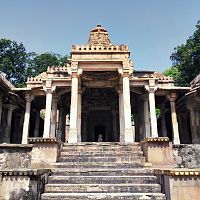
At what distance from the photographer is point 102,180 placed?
538cm

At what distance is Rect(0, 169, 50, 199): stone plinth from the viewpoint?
14.0 feet

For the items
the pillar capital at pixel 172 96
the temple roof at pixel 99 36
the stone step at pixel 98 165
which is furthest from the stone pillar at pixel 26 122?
the pillar capital at pixel 172 96

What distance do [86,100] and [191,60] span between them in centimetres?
1290

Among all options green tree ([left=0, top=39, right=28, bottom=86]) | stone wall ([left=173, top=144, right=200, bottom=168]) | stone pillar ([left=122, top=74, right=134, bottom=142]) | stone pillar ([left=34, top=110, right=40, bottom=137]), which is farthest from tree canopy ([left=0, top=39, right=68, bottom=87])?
stone wall ([left=173, top=144, right=200, bottom=168])

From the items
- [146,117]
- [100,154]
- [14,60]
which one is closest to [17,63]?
[14,60]

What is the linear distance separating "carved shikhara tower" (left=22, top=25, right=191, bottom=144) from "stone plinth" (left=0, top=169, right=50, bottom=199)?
6.97 meters

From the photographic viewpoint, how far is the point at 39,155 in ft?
21.5

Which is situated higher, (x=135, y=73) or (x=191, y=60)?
(x=191, y=60)

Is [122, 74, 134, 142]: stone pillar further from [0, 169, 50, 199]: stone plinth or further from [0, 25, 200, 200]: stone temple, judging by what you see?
[0, 169, 50, 199]: stone plinth

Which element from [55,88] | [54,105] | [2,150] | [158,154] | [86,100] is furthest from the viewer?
[86,100]

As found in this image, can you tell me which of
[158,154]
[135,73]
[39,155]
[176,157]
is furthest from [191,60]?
[39,155]

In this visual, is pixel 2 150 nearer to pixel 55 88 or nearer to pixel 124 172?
pixel 124 172

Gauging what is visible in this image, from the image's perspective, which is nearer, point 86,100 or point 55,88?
point 55,88

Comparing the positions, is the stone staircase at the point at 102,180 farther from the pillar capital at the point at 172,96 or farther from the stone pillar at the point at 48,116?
the pillar capital at the point at 172,96
